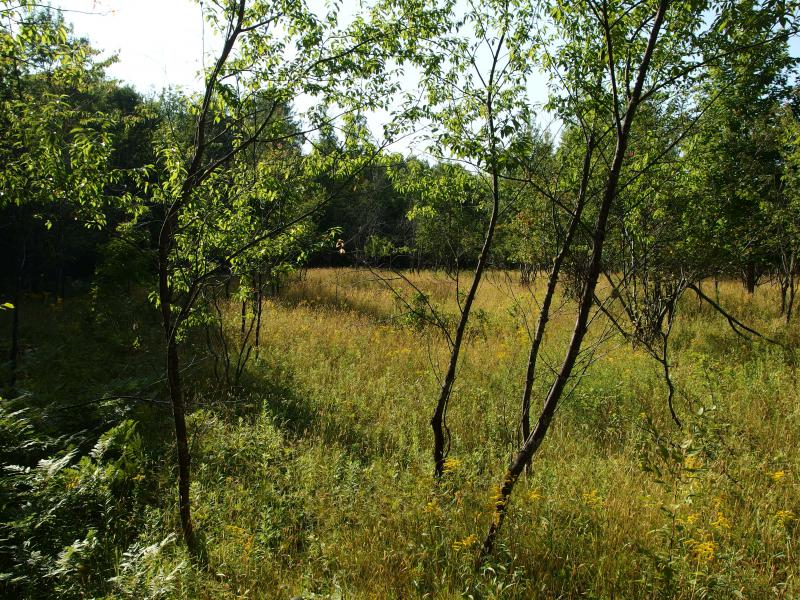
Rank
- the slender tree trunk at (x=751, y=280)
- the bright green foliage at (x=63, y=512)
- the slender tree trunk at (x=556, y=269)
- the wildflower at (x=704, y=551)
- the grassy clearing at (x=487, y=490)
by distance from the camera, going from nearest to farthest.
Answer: the wildflower at (x=704, y=551)
the grassy clearing at (x=487, y=490)
the bright green foliage at (x=63, y=512)
the slender tree trunk at (x=556, y=269)
the slender tree trunk at (x=751, y=280)

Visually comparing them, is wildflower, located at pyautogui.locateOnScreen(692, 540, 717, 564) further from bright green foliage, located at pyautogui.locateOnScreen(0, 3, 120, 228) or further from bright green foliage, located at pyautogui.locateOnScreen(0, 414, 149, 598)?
bright green foliage, located at pyautogui.locateOnScreen(0, 3, 120, 228)

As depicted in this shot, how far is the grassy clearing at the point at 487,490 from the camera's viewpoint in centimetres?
308

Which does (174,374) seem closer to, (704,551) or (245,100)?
(245,100)

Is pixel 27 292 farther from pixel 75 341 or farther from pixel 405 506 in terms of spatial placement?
pixel 405 506

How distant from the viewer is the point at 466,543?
310 cm

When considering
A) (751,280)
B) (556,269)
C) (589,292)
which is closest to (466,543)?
(589,292)

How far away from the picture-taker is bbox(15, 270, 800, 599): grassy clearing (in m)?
3.08

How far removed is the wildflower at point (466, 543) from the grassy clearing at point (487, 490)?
0.04ft

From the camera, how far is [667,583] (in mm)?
2846

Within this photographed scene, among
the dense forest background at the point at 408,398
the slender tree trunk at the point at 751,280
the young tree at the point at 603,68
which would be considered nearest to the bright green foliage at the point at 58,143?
the dense forest background at the point at 408,398

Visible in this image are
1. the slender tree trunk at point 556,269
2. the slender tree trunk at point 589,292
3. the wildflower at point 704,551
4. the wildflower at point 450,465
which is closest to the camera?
the slender tree trunk at point 589,292

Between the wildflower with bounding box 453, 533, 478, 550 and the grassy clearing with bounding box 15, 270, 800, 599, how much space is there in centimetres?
1

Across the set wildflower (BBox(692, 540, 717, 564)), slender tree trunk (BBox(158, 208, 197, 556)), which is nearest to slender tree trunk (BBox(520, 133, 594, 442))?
wildflower (BBox(692, 540, 717, 564))

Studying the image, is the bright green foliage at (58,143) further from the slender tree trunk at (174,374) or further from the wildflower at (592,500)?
the wildflower at (592,500)
